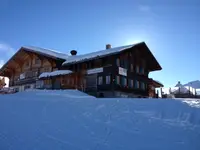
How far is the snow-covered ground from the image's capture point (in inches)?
267

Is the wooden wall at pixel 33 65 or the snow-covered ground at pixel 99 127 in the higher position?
the wooden wall at pixel 33 65

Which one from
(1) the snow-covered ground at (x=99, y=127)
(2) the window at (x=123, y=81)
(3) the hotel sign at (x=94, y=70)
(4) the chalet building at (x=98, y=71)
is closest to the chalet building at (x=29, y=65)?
(4) the chalet building at (x=98, y=71)

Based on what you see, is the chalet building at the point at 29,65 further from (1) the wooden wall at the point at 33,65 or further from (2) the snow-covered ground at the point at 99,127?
(2) the snow-covered ground at the point at 99,127

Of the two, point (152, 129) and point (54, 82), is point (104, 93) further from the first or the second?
point (152, 129)

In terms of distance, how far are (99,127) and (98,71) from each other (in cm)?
1825

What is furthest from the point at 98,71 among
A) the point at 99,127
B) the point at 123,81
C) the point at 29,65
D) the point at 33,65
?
the point at 99,127

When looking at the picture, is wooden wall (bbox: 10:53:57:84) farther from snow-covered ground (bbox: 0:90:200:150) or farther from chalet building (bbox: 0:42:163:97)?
snow-covered ground (bbox: 0:90:200:150)

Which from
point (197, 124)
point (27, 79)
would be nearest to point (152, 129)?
point (197, 124)

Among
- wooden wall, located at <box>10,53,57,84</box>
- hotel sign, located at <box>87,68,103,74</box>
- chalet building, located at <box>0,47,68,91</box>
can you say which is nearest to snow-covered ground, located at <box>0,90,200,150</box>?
hotel sign, located at <box>87,68,103,74</box>

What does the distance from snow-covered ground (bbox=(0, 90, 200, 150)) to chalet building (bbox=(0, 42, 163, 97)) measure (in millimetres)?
14114

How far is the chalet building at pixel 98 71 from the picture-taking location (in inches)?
1002

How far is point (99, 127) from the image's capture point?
811cm

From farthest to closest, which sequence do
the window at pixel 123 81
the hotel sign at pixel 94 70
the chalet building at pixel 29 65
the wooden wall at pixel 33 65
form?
the wooden wall at pixel 33 65
the chalet building at pixel 29 65
the window at pixel 123 81
the hotel sign at pixel 94 70

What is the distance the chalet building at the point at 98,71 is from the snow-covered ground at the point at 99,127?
14.1 metres
